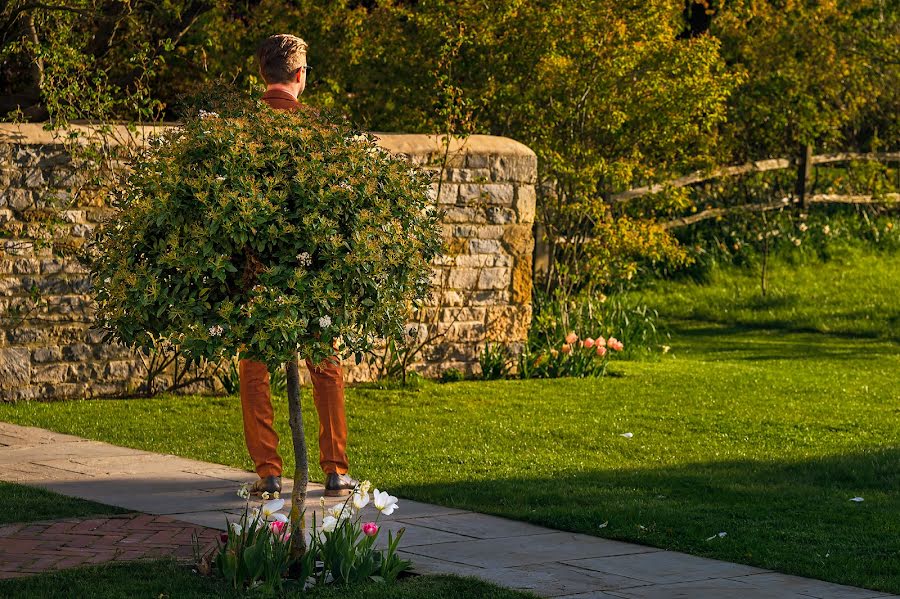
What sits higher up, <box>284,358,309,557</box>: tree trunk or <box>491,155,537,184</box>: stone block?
<box>491,155,537,184</box>: stone block

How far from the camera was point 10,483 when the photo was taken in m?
6.91

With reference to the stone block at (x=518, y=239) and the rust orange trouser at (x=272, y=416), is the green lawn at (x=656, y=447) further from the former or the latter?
the stone block at (x=518, y=239)

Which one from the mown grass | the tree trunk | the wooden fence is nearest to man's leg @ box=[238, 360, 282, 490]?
the tree trunk

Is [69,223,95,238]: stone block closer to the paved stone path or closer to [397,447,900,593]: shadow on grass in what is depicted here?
the paved stone path

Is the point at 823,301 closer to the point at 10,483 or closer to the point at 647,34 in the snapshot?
the point at 647,34

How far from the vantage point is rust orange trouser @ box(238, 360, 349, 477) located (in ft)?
21.5

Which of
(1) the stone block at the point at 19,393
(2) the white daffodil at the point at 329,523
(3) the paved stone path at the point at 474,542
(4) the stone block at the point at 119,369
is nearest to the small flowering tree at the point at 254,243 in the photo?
(2) the white daffodil at the point at 329,523

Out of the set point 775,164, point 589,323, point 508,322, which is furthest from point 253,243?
point 775,164

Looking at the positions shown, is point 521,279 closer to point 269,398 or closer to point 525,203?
point 525,203

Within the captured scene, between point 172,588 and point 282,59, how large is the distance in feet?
8.86

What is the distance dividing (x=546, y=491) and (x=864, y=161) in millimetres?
14369

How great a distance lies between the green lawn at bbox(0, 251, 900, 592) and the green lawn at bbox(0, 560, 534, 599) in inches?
47.6

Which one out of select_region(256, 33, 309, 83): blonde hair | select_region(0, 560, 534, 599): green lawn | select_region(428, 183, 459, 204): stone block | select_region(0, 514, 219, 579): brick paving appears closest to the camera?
select_region(0, 560, 534, 599): green lawn

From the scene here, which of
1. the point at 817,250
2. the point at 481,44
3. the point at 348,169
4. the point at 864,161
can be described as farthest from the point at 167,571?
the point at 864,161
